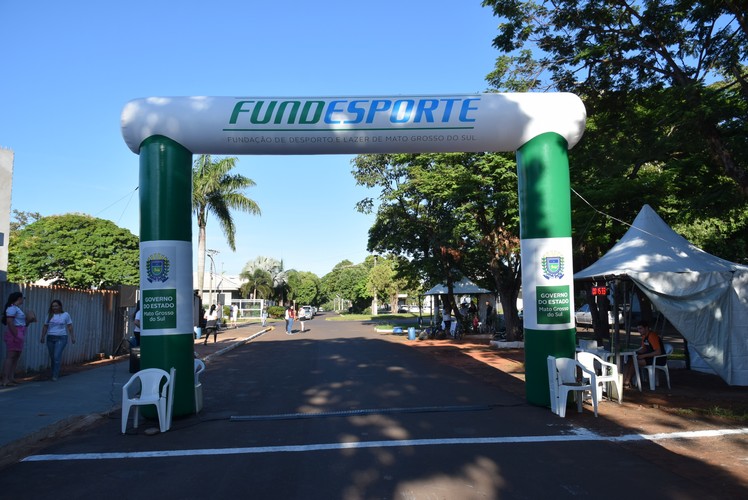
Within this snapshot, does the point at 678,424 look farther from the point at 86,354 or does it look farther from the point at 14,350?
Result: the point at 86,354

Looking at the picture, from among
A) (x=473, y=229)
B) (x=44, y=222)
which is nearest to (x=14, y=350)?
(x=473, y=229)

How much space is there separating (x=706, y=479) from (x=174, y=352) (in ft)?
23.1

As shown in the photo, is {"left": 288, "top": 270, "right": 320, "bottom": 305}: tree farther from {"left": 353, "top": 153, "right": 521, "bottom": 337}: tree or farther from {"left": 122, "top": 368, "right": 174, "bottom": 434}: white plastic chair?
{"left": 122, "top": 368, "right": 174, "bottom": 434}: white plastic chair

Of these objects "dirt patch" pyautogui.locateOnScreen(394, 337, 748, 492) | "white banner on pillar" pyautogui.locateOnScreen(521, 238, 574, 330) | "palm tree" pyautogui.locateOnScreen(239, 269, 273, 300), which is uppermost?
"palm tree" pyautogui.locateOnScreen(239, 269, 273, 300)

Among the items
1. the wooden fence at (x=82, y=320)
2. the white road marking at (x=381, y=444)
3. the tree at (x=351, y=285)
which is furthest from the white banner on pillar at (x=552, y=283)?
the tree at (x=351, y=285)

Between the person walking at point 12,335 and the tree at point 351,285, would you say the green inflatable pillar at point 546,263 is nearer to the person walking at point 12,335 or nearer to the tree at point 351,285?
the person walking at point 12,335

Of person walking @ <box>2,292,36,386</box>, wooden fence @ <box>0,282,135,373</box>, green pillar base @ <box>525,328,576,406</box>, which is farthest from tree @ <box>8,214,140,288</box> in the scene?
green pillar base @ <box>525,328,576,406</box>

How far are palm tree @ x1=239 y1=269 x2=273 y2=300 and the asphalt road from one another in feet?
204

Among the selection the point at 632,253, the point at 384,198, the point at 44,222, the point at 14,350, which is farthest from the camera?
the point at 44,222

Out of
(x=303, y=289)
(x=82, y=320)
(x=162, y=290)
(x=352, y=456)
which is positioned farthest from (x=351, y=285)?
(x=352, y=456)

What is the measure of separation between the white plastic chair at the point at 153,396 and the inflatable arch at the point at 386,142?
0.52m

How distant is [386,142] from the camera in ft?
30.2

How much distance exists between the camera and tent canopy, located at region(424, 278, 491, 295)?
30203mm

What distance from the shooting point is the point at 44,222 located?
37.1m
